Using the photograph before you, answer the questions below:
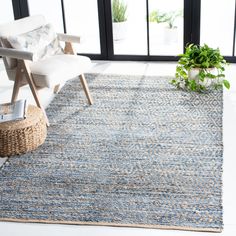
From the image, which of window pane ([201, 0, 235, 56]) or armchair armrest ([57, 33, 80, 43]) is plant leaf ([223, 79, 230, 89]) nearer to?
window pane ([201, 0, 235, 56])

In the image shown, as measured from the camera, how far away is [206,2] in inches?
182

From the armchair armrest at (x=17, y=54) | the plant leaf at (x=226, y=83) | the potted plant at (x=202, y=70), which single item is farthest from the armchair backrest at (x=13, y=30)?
the plant leaf at (x=226, y=83)

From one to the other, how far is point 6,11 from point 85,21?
0.92 m

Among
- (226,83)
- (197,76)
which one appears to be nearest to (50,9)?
(197,76)

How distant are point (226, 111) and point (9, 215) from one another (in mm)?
1913

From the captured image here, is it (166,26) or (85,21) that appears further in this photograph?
(85,21)

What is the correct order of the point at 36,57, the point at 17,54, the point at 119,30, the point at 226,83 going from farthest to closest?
the point at 119,30 < the point at 226,83 < the point at 36,57 < the point at 17,54

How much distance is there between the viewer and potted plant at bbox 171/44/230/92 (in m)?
4.06

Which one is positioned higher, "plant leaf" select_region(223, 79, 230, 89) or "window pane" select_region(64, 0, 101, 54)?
"window pane" select_region(64, 0, 101, 54)

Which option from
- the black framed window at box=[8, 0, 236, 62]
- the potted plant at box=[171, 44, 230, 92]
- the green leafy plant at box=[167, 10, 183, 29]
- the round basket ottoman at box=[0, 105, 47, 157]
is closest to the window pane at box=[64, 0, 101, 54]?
the black framed window at box=[8, 0, 236, 62]

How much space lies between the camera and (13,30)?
3729 millimetres

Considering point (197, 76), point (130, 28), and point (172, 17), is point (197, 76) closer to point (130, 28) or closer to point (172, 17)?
point (172, 17)

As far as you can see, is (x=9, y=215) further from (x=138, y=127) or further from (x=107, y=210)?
(x=138, y=127)

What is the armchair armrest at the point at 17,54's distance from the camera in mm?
3344
